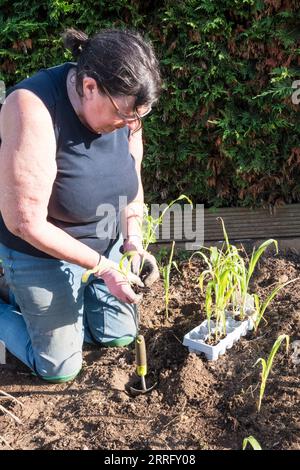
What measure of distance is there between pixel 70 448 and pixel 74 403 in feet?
0.96

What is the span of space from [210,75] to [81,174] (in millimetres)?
1417

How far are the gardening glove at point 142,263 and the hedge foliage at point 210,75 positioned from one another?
3.37 ft

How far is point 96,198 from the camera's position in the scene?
2377 millimetres

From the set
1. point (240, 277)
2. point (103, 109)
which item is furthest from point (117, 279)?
point (103, 109)

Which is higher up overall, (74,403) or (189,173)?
(189,173)

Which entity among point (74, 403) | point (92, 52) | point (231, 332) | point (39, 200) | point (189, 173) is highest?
point (92, 52)

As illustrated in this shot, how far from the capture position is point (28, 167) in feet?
6.61

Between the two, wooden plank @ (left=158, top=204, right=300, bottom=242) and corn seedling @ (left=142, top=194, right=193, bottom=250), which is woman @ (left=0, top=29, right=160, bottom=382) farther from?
wooden plank @ (left=158, top=204, right=300, bottom=242)

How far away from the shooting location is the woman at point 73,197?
201cm

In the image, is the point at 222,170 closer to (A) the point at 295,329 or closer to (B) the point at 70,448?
(A) the point at 295,329

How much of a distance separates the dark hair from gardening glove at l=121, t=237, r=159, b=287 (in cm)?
78

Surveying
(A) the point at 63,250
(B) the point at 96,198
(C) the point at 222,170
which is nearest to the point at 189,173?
(C) the point at 222,170

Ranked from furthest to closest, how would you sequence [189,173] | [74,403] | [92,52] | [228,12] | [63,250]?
[189,173]
[228,12]
[74,403]
[63,250]
[92,52]

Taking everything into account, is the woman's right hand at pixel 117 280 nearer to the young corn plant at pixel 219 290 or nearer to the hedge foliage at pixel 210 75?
the young corn plant at pixel 219 290
